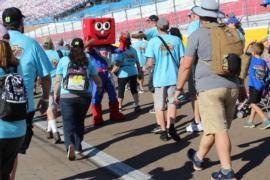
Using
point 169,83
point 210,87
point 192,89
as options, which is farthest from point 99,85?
point 210,87

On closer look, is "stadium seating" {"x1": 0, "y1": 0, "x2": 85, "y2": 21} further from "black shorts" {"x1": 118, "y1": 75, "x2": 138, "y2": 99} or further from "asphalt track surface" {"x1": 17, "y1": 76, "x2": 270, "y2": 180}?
"asphalt track surface" {"x1": 17, "y1": 76, "x2": 270, "y2": 180}

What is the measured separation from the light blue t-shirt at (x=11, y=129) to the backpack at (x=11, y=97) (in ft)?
0.17

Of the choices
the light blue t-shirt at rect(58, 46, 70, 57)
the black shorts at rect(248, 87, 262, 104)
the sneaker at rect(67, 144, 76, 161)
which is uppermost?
the light blue t-shirt at rect(58, 46, 70, 57)

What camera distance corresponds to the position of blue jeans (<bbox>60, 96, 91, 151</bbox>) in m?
6.77

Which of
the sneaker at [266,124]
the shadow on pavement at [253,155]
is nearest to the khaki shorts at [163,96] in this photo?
the shadow on pavement at [253,155]

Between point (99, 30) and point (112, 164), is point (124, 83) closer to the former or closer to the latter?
point (99, 30)

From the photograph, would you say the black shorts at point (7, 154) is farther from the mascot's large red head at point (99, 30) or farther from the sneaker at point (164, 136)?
the mascot's large red head at point (99, 30)

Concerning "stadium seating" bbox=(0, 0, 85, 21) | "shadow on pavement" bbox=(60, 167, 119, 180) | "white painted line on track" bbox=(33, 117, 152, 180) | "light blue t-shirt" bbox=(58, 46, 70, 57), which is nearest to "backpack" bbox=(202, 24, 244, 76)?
"white painted line on track" bbox=(33, 117, 152, 180)

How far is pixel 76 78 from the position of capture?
22.1 ft

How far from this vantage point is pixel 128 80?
1078cm

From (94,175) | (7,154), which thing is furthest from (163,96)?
(7,154)

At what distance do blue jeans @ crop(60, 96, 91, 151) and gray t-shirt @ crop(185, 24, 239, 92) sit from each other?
7.19 feet

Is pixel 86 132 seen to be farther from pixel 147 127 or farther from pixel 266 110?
pixel 266 110

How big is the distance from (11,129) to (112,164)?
7.66 ft
